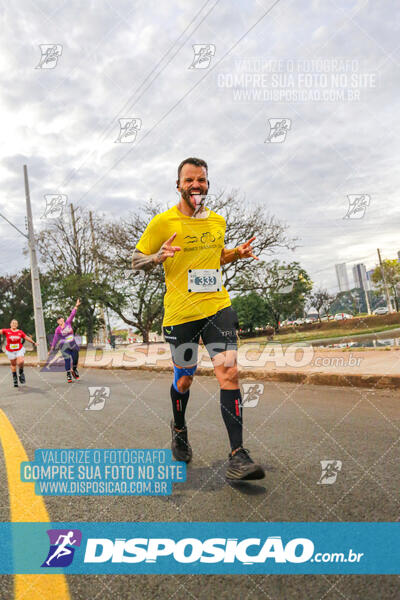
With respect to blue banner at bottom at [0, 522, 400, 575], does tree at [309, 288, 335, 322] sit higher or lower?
higher

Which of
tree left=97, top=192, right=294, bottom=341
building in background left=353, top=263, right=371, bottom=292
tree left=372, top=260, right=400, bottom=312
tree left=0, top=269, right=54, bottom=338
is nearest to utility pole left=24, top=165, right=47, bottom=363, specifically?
tree left=97, top=192, right=294, bottom=341

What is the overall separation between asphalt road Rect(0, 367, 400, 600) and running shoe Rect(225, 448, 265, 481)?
0.07m

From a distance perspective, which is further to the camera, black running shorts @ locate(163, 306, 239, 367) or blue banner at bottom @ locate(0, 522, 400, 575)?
black running shorts @ locate(163, 306, 239, 367)

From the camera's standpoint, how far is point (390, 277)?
45.5 meters

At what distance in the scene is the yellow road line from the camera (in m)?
1.53

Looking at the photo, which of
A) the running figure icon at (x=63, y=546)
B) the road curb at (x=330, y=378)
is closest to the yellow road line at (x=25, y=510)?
the running figure icon at (x=63, y=546)

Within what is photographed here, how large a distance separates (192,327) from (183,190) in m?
1.00

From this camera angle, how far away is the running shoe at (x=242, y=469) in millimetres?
2430

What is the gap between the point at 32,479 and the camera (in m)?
2.83

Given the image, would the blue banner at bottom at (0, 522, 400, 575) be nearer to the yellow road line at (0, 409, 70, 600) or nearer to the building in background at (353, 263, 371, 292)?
the yellow road line at (0, 409, 70, 600)

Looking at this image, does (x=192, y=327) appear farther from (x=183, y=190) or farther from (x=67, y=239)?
(x=67, y=239)

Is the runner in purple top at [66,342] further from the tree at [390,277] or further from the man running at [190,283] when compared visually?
the tree at [390,277]

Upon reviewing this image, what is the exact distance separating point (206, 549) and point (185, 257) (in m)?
1.88

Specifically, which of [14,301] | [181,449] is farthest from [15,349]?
[14,301]
